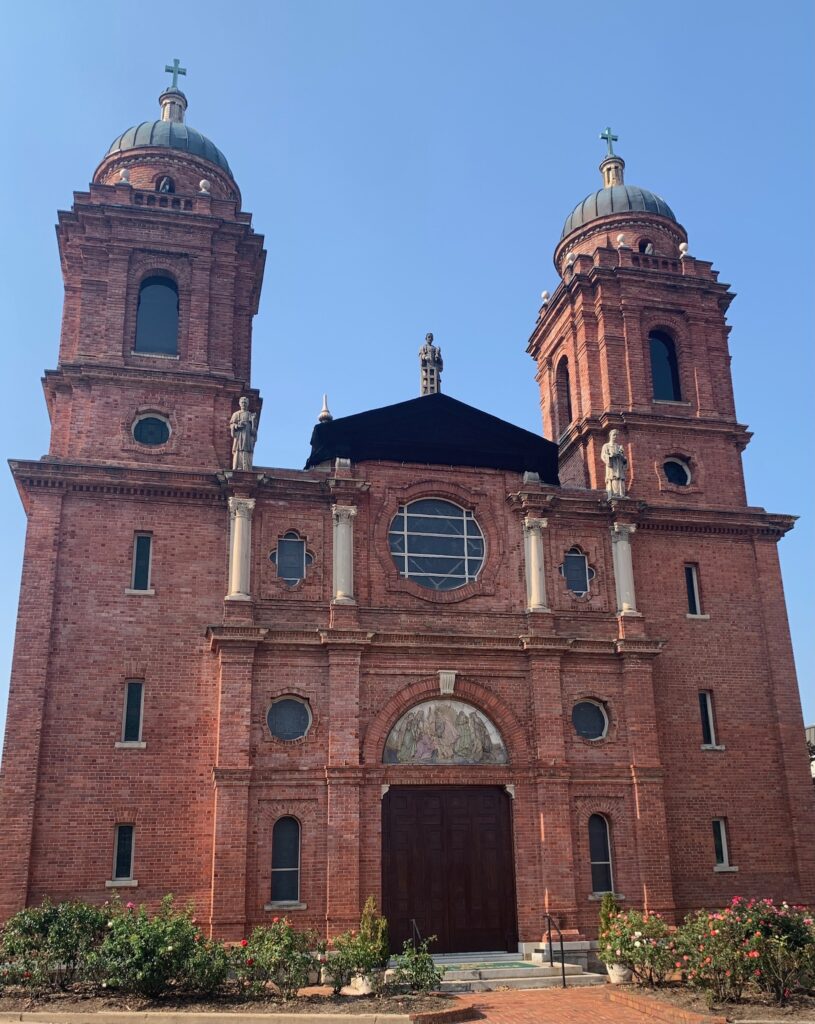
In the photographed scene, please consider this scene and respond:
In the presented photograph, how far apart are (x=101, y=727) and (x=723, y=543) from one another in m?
16.0

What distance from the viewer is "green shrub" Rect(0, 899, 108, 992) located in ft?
56.6

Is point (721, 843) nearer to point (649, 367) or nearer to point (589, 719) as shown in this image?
point (589, 719)

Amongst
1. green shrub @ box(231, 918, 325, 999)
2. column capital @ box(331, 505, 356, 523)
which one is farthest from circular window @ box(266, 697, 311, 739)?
green shrub @ box(231, 918, 325, 999)

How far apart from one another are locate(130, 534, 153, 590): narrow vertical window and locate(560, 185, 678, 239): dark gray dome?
1769 cm

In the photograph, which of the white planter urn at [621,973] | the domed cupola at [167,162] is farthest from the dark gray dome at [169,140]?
the white planter urn at [621,973]

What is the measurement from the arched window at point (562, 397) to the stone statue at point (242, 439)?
1105cm

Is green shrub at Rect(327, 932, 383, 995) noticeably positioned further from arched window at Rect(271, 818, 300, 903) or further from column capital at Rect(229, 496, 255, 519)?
column capital at Rect(229, 496, 255, 519)

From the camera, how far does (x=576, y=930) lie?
73.3 ft

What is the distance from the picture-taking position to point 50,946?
17.4m

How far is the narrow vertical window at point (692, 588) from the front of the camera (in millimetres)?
26334

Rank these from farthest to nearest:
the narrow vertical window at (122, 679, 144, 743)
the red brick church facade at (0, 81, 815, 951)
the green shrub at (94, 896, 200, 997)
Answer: the narrow vertical window at (122, 679, 144, 743)
the red brick church facade at (0, 81, 815, 951)
the green shrub at (94, 896, 200, 997)

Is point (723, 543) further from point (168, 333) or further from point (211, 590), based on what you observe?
point (168, 333)

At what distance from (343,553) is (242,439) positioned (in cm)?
358

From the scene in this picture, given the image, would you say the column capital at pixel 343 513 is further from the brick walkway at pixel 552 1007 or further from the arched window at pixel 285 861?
the brick walkway at pixel 552 1007
